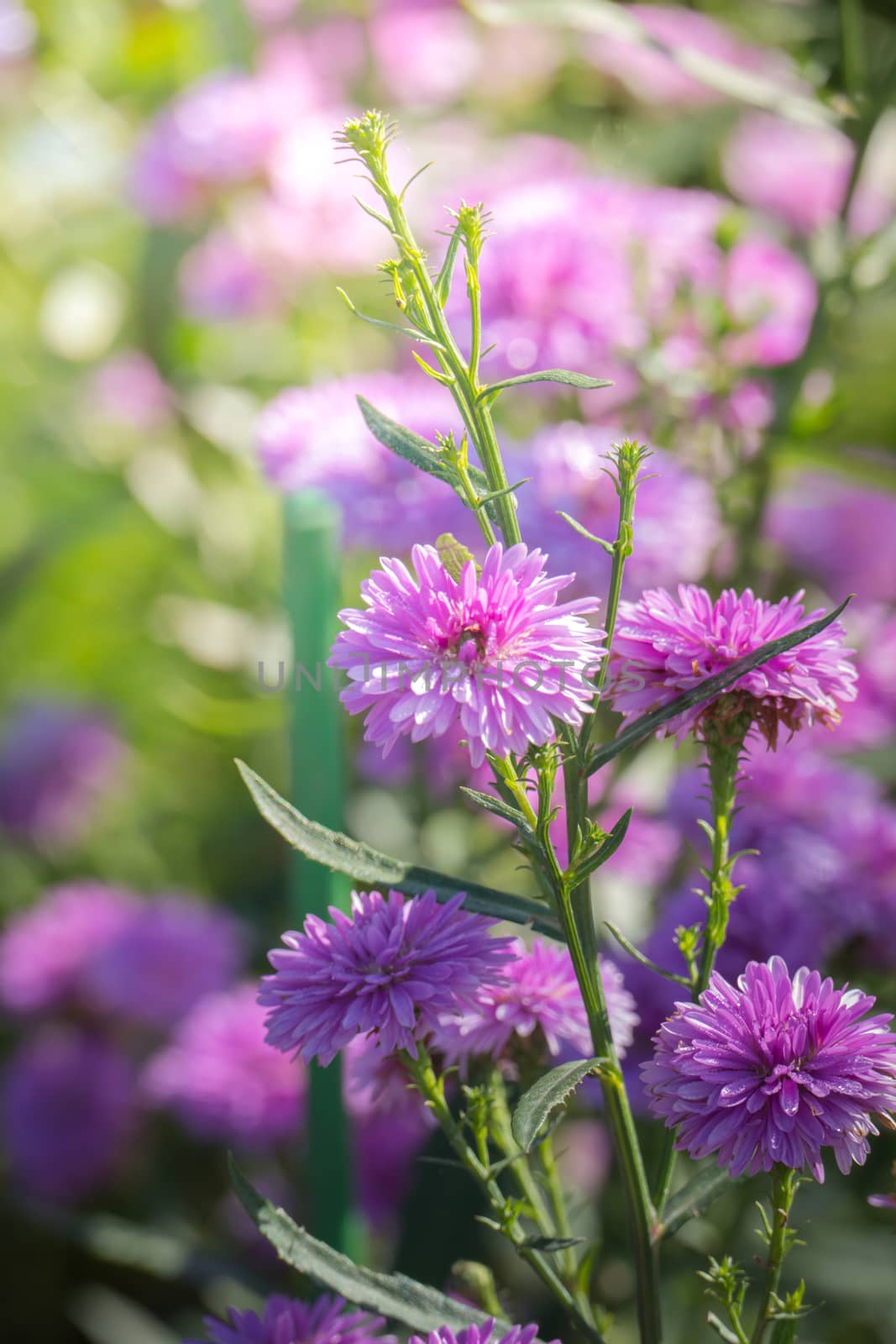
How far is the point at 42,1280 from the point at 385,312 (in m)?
0.49

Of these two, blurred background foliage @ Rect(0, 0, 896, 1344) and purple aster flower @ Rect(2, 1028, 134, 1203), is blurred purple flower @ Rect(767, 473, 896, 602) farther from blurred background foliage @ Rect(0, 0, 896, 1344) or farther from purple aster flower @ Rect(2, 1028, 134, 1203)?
purple aster flower @ Rect(2, 1028, 134, 1203)

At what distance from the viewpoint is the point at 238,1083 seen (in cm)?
43

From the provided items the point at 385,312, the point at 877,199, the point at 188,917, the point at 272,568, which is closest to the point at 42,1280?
the point at 188,917

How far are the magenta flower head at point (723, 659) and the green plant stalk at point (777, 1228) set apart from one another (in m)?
0.07

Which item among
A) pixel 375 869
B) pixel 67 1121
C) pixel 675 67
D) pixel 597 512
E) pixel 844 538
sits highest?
pixel 675 67

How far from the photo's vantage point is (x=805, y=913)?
1.03 ft

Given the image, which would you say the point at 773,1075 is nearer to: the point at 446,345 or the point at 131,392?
the point at 446,345

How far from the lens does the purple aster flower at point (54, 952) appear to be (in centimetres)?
59

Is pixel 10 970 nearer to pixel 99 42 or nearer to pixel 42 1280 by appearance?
pixel 42 1280

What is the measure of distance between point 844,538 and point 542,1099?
1.35ft

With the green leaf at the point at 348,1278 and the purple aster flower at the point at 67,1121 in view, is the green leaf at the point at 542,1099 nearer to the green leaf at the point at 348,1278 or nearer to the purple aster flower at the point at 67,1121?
the green leaf at the point at 348,1278

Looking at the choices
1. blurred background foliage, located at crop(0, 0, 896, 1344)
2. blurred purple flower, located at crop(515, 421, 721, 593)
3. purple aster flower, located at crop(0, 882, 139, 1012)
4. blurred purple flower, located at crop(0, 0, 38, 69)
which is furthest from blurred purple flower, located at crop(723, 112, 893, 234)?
purple aster flower, located at crop(0, 882, 139, 1012)

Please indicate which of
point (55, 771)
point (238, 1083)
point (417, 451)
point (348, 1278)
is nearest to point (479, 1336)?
point (348, 1278)

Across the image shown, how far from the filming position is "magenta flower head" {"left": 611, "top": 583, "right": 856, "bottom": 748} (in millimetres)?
193
